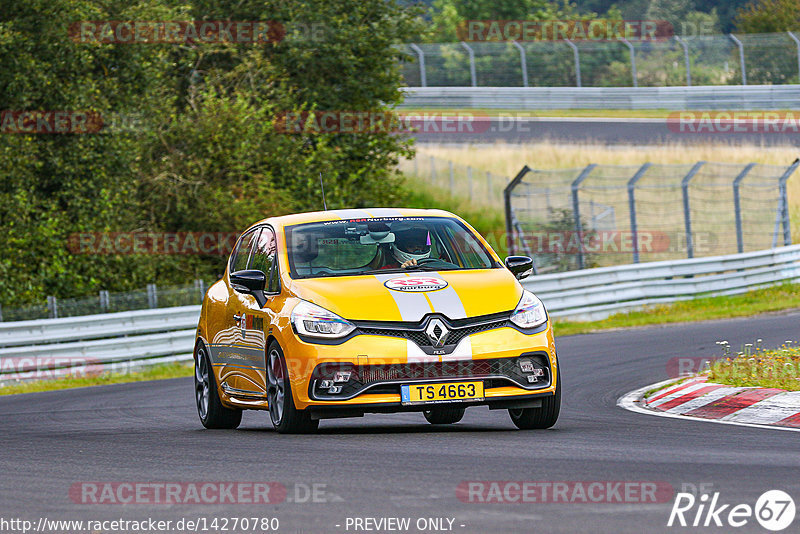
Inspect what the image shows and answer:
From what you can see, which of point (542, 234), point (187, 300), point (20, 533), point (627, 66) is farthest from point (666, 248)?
point (20, 533)

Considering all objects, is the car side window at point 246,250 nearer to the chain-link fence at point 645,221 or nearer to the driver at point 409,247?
the driver at point 409,247

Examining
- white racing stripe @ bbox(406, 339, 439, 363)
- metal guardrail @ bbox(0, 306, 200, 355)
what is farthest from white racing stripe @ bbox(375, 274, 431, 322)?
metal guardrail @ bbox(0, 306, 200, 355)

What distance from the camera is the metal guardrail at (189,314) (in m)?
19.6

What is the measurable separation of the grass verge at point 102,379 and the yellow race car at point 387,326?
9600mm

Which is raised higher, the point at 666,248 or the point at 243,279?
the point at 243,279

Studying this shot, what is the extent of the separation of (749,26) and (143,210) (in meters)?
45.1

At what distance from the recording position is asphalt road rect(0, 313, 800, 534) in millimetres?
5922

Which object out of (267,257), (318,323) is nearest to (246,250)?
(267,257)

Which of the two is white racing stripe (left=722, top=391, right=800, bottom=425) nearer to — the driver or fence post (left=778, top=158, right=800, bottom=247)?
the driver

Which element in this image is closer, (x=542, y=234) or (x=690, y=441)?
(x=690, y=441)

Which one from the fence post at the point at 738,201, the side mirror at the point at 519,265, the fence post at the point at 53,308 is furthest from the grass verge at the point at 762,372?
the fence post at the point at 738,201

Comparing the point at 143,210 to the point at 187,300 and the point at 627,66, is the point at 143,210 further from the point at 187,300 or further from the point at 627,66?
the point at 627,66

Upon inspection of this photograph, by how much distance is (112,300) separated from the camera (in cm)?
2111

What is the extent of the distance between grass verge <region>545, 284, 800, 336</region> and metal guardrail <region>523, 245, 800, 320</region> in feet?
0.66
